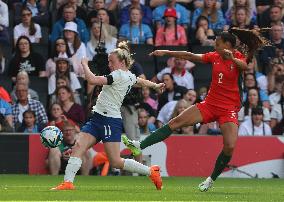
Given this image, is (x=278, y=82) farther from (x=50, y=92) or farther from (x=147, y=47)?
(x=50, y=92)

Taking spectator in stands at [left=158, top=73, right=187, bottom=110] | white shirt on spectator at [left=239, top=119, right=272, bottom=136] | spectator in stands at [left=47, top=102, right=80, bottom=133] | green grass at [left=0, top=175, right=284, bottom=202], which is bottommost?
green grass at [left=0, top=175, right=284, bottom=202]

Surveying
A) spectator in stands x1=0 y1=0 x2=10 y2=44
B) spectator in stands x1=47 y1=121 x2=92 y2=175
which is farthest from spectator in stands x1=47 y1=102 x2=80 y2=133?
spectator in stands x1=0 y1=0 x2=10 y2=44

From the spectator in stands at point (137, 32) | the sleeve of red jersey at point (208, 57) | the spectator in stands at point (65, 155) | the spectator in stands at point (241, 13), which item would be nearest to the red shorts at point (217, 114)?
the sleeve of red jersey at point (208, 57)

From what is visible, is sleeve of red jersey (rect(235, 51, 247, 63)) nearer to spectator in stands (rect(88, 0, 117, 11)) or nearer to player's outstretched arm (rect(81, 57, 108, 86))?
player's outstretched arm (rect(81, 57, 108, 86))

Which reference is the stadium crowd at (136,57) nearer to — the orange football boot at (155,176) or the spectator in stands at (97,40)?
the spectator in stands at (97,40)

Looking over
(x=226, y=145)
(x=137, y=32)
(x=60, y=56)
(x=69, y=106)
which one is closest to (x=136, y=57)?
(x=137, y=32)

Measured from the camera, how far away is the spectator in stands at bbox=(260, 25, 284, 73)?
2411 cm

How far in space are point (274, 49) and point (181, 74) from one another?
2353mm

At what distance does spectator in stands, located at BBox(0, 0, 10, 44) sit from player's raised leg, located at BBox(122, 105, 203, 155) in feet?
26.4

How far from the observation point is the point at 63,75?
22.2 meters

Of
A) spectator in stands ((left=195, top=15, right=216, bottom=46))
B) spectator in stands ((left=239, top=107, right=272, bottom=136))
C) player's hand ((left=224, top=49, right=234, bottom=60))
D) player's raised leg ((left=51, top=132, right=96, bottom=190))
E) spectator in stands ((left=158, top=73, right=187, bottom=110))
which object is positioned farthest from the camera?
spectator in stands ((left=195, top=15, right=216, bottom=46))

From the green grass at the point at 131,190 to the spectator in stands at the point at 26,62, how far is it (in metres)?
3.47

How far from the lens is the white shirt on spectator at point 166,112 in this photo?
22.1 metres

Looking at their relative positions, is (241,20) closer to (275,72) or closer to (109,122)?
(275,72)
